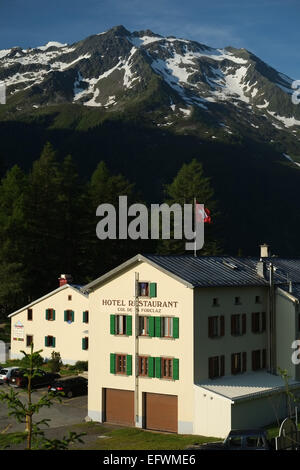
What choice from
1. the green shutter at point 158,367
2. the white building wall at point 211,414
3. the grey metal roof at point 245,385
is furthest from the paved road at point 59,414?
the grey metal roof at point 245,385

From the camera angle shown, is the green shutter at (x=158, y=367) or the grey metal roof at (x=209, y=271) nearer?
the green shutter at (x=158, y=367)

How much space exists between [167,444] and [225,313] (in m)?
12.0

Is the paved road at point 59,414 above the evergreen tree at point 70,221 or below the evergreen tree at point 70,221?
below

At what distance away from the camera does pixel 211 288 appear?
151ft

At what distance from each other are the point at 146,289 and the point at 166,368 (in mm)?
5747

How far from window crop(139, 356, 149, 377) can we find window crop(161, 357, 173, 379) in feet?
4.26

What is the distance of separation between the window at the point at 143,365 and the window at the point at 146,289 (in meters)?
4.44

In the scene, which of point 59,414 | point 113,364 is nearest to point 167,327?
point 113,364

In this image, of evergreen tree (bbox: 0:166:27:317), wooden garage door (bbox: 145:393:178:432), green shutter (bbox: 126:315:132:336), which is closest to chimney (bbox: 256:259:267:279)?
green shutter (bbox: 126:315:132:336)

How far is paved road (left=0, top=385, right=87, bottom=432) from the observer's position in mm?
45375

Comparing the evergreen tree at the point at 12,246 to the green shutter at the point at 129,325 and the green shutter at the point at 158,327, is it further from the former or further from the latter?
the green shutter at the point at 158,327

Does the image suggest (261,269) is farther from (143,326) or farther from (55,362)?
(55,362)

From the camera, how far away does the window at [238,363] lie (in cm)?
4774
